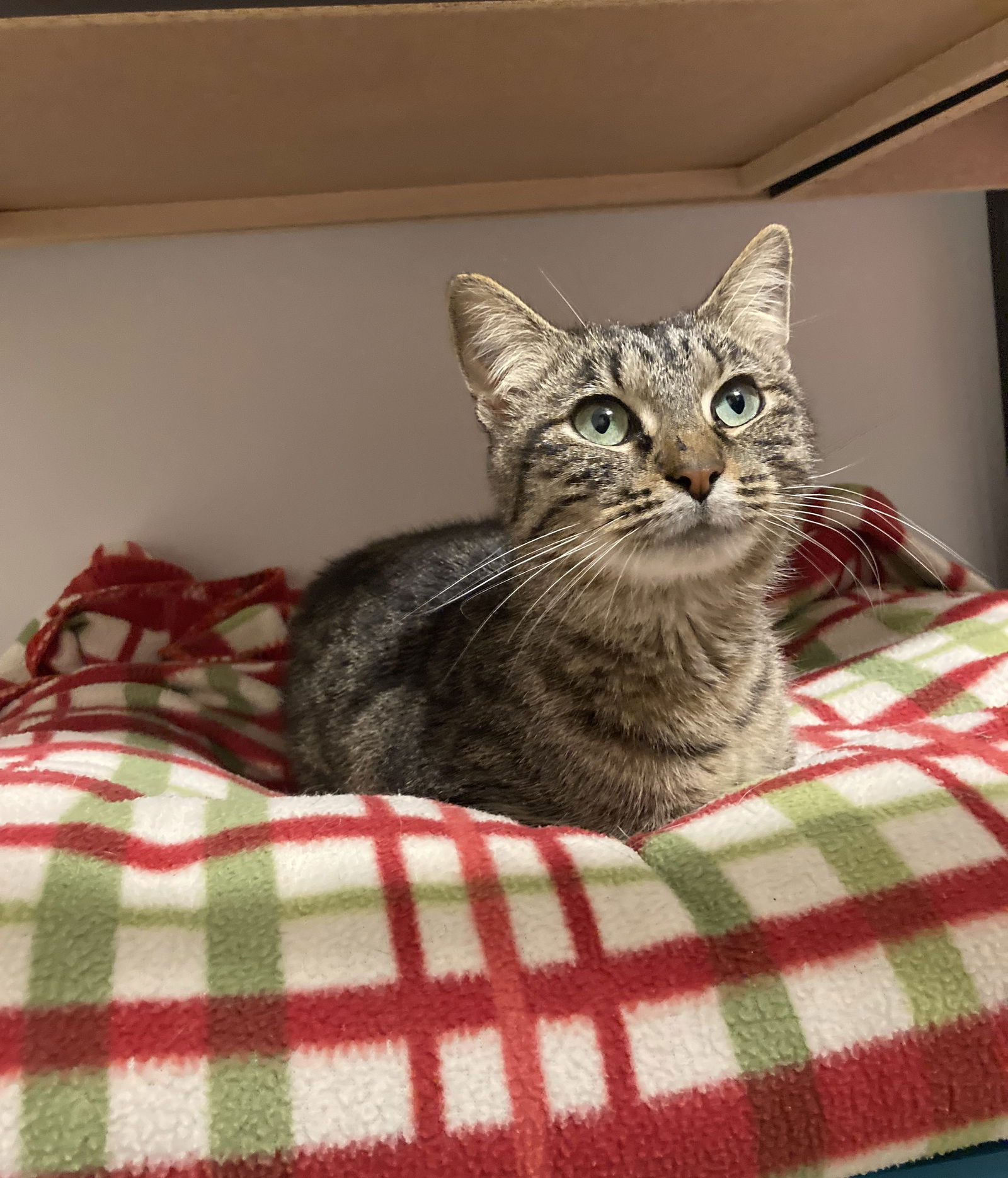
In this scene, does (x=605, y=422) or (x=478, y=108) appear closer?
(x=605, y=422)

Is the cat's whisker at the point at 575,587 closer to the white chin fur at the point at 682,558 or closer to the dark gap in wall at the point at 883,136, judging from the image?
the white chin fur at the point at 682,558

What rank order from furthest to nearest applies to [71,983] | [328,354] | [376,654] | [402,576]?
[328,354] < [402,576] < [376,654] < [71,983]

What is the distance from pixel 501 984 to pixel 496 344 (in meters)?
0.78

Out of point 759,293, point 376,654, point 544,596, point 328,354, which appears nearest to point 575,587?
point 544,596

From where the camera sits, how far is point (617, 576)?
2.95 ft

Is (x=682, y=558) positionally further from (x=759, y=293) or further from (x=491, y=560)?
(x=759, y=293)

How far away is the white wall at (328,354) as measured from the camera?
5.50ft

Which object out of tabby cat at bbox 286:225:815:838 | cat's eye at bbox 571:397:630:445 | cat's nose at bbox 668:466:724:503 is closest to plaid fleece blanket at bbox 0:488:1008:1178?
tabby cat at bbox 286:225:815:838

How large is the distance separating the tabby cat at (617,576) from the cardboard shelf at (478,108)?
0.84 ft

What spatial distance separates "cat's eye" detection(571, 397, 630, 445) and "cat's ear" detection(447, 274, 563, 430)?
0.46 feet

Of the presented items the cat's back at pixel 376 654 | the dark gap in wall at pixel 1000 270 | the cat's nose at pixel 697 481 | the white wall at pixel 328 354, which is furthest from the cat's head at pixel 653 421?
the dark gap in wall at pixel 1000 270

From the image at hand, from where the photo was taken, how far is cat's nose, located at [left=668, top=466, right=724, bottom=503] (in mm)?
832

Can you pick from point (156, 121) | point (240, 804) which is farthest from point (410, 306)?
point (240, 804)

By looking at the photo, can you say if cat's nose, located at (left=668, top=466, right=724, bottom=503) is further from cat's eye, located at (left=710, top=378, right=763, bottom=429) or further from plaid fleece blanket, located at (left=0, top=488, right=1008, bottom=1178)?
plaid fleece blanket, located at (left=0, top=488, right=1008, bottom=1178)
